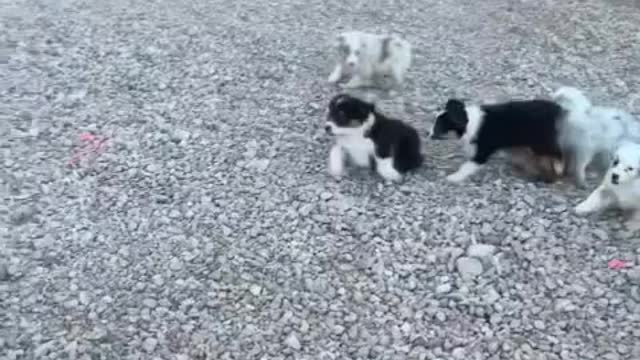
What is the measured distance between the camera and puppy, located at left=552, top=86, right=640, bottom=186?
4.54 m

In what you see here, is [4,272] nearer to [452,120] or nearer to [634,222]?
[452,120]

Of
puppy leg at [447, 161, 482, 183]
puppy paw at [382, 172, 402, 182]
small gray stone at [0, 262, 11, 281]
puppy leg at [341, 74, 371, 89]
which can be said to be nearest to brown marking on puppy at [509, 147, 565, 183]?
puppy leg at [447, 161, 482, 183]

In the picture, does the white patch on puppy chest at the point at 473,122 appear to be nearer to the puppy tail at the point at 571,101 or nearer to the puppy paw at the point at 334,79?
the puppy tail at the point at 571,101

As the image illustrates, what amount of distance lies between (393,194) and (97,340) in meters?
1.64

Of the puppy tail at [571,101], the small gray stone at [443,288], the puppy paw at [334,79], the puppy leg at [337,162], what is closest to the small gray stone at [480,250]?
the small gray stone at [443,288]

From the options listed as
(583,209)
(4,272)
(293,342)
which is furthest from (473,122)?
(4,272)

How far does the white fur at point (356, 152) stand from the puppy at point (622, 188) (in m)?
0.95

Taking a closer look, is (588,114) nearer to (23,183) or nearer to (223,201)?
(223,201)

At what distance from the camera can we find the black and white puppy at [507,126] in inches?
179

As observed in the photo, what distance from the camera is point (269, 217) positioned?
4.38 m

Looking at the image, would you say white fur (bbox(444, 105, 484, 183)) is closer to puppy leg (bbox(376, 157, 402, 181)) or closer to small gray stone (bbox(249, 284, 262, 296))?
puppy leg (bbox(376, 157, 402, 181))

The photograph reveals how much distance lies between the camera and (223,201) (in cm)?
449

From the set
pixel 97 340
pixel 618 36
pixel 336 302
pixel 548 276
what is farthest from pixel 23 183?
pixel 618 36

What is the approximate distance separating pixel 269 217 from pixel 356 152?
599mm
